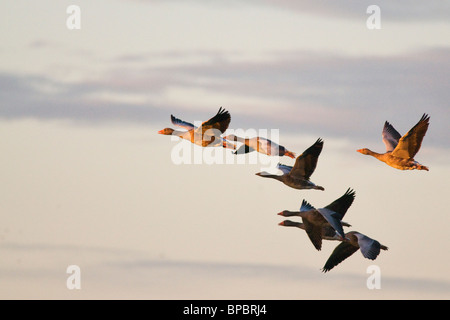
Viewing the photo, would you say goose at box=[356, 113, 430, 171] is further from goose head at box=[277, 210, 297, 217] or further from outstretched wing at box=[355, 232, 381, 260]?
goose head at box=[277, 210, 297, 217]

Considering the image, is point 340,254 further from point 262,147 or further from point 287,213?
point 262,147

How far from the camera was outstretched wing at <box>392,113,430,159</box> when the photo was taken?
43812 millimetres

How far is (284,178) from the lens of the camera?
4462 cm

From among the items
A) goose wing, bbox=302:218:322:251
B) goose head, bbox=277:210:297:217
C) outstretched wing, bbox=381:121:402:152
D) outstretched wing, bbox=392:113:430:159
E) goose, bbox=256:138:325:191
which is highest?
outstretched wing, bbox=381:121:402:152

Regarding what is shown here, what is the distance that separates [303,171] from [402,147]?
4.03 meters

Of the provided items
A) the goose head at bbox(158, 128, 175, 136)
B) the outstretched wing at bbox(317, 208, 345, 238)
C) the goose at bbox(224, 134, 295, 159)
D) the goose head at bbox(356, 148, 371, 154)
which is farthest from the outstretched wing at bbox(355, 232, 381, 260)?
the goose head at bbox(158, 128, 175, 136)

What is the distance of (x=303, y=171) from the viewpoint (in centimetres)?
4416

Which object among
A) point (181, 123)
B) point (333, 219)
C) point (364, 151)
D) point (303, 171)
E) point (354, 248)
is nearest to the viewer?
point (333, 219)

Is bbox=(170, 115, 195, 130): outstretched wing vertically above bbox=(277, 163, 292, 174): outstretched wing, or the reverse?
bbox=(170, 115, 195, 130): outstretched wing

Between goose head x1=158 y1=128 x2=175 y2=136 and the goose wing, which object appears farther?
goose head x1=158 y1=128 x2=175 y2=136

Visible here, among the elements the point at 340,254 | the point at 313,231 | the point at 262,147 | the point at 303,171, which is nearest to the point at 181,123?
the point at 262,147

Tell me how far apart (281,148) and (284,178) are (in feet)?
6.87
